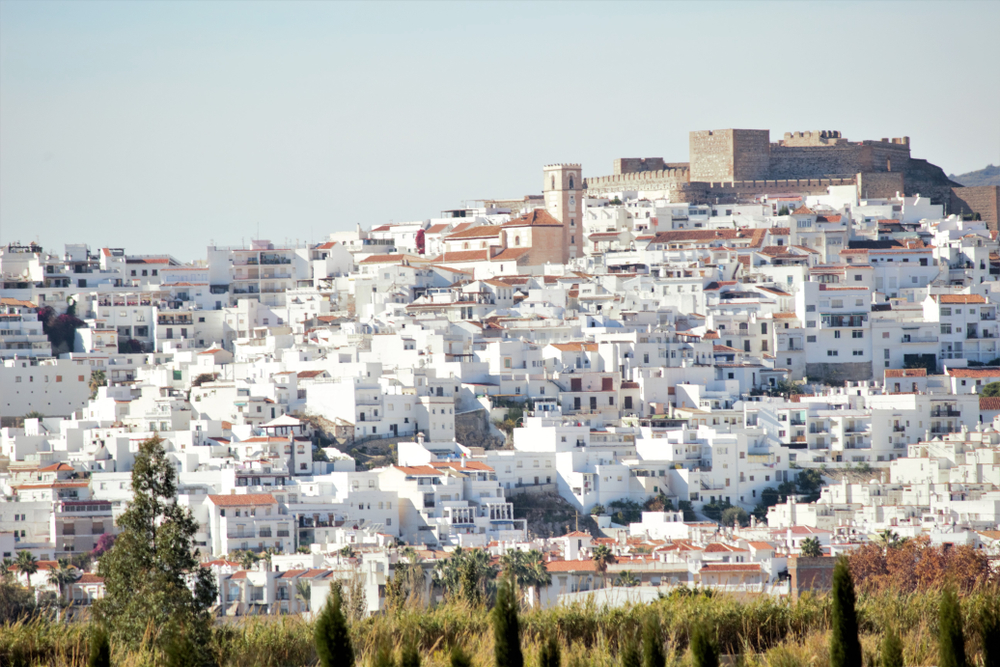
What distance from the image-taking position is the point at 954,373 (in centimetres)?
4394

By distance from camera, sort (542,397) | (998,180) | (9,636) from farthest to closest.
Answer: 1. (998,180)
2. (542,397)
3. (9,636)

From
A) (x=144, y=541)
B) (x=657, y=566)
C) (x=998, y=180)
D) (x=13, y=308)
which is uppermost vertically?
(x=998, y=180)

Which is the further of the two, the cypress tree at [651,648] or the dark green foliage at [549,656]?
the dark green foliage at [549,656]

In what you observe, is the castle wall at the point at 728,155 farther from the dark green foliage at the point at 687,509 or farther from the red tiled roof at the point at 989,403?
the dark green foliage at the point at 687,509

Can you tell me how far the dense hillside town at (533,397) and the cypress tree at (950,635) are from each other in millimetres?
9933

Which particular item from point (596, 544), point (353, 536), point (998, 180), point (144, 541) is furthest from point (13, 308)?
point (998, 180)

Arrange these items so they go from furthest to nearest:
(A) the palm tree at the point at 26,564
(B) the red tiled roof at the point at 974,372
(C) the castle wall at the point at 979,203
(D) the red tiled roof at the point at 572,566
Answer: (C) the castle wall at the point at 979,203 < (B) the red tiled roof at the point at 974,372 < (A) the palm tree at the point at 26,564 < (D) the red tiled roof at the point at 572,566

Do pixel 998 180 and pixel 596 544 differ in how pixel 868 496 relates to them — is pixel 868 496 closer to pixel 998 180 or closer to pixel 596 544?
pixel 596 544

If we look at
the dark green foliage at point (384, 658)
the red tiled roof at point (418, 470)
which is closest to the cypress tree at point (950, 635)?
the dark green foliage at point (384, 658)

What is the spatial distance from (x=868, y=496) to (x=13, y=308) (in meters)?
26.6

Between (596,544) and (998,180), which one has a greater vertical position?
(998,180)

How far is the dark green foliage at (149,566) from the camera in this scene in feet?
46.6

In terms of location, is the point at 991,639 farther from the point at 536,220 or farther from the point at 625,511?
the point at 536,220

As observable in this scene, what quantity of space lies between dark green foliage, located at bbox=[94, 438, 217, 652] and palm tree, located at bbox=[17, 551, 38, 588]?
62.2 feet
